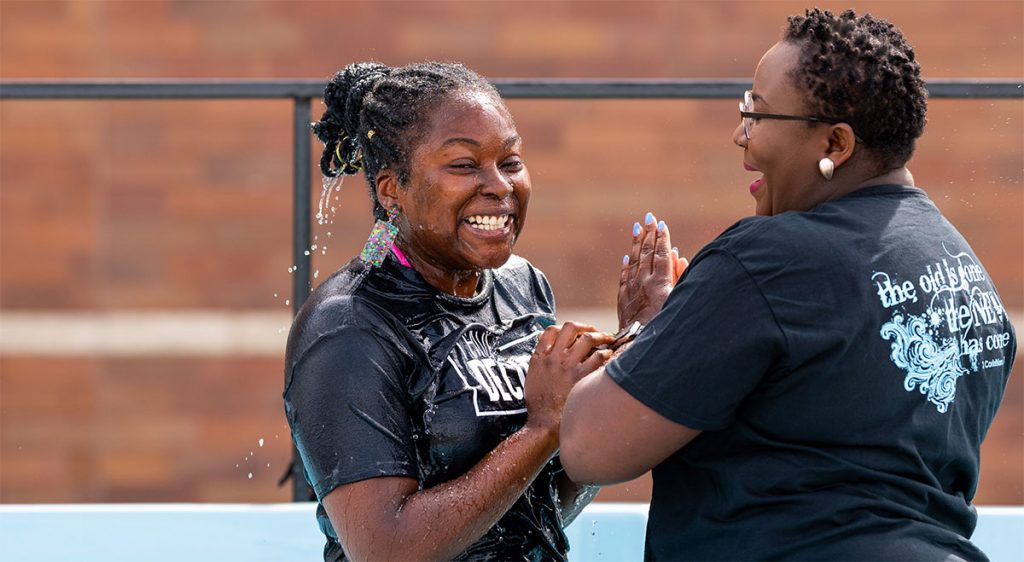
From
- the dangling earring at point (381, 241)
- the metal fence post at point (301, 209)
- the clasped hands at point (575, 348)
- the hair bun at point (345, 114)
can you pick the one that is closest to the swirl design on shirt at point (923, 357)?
the clasped hands at point (575, 348)

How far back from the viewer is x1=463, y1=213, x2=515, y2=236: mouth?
2.49 metres

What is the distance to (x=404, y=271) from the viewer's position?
8.27 feet

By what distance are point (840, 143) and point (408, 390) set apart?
2.59 ft

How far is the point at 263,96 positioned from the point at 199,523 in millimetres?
1126

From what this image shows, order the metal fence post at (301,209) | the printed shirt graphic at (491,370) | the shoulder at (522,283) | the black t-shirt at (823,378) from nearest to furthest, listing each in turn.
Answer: the black t-shirt at (823,378) < the printed shirt graphic at (491,370) < the shoulder at (522,283) < the metal fence post at (301,209)

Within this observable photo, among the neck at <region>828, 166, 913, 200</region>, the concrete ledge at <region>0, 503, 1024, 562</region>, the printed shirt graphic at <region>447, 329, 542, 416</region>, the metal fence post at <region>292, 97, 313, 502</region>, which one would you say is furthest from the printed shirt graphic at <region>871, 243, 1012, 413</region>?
the metal fence post at <region>292, 97, 313, 502</region>

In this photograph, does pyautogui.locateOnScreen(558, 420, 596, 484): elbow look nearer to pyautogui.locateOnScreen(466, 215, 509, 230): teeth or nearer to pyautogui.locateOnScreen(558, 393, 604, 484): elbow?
pyautogui.locateOnScreen(558, 393, 604, 484): elbow

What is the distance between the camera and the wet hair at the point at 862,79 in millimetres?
2148

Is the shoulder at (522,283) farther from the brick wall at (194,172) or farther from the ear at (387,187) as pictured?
the brick wall at (194,172)

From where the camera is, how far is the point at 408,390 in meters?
2.39

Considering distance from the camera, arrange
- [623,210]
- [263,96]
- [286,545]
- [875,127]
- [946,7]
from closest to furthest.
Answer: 1. [875,127]
2. [286,545]
3. [263,96]
4. [623,210]
5. [946,7]

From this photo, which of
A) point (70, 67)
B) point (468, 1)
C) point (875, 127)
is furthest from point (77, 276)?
point (875, 127)

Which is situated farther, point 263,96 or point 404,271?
point 263,96

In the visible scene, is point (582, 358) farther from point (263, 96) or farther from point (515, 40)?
point (515, 40)
